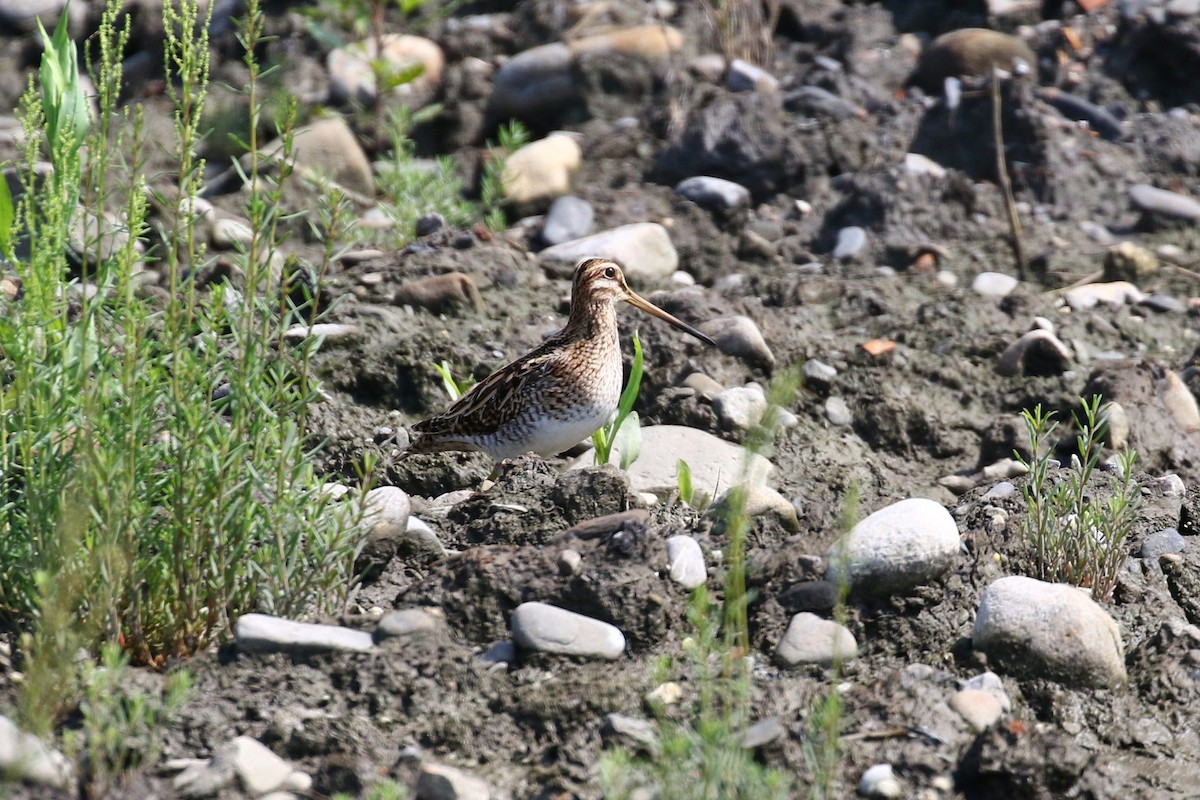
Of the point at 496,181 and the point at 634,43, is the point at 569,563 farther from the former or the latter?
the point at 634,43

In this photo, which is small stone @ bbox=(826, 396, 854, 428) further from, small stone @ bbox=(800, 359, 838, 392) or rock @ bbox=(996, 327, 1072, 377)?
rock @ bbox=(996, 327, 1072, 377)

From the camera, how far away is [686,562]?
407cm

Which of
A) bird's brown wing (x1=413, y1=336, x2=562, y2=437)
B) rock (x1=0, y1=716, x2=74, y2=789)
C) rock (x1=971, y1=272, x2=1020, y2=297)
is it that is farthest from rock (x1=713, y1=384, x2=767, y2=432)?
rock (x1=0, y1=716, x2=74, y2=789)

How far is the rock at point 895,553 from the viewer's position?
4.07 meters

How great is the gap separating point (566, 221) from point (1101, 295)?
9.06 feet

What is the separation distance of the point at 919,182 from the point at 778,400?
18.3ft

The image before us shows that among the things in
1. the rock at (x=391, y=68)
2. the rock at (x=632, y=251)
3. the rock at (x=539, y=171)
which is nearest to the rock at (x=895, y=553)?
the rock at (x=632, y=251)

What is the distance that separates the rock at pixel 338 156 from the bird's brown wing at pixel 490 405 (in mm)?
3072

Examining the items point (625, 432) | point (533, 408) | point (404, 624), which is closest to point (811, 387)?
point (625, 432)

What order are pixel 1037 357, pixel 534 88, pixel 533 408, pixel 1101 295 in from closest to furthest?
pixel 533 408, pixel 1037 357, pixel 1101 295, pixel 534 88

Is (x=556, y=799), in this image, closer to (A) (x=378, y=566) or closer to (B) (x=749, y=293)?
(A) (x=378, y=566)

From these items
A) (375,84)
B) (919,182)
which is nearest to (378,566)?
(919,182)

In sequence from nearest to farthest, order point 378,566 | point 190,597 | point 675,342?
point 190,597, point 378,566, point 675,342

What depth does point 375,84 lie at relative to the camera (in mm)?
9008
